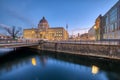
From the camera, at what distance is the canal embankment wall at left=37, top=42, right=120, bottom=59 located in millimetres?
20219

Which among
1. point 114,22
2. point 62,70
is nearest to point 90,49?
point 62,70

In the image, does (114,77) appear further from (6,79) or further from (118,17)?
(118,17)

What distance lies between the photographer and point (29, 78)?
12.1m

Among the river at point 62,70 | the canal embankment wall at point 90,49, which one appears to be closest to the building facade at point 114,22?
the canal embankment wall at point 90,49

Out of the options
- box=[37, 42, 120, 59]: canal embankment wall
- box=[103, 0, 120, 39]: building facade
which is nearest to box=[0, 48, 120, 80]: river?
box=[37, 42, 120, 59]: canal embankment wall

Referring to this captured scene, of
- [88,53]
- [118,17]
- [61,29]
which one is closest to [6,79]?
[88,53]

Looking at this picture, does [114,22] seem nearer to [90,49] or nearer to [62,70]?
[90,49]

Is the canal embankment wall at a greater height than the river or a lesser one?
greater

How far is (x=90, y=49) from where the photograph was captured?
24.1 metres

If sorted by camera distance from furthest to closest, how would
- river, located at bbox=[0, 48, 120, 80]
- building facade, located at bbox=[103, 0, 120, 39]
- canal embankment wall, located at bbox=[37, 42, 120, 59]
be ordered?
1. building facade, located at bbox=[103, 0, 120, 39]
2. canal embankment wall, located at bbox=[37, 42, 120, 59]
3. river, located at bbox=[0, 48, 120, 80]

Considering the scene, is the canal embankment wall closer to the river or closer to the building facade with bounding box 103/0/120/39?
the river

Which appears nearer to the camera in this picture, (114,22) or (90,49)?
(90,49)

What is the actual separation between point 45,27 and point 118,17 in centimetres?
7389

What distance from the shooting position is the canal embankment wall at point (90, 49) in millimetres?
20219
